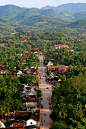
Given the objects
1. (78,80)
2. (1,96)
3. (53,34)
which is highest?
(53,34)

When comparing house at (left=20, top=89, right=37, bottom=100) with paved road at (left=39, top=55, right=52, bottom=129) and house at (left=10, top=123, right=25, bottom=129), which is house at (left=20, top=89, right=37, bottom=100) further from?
house at (left=10, top=123, right=25, bottom=129)

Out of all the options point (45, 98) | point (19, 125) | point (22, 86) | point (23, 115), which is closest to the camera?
point (19, 125)

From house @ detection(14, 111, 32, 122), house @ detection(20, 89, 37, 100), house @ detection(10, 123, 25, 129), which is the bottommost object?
house @ detection(10, 123, 25, 129)

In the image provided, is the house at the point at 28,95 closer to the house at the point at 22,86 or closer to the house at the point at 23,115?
the house at the point at 22,86

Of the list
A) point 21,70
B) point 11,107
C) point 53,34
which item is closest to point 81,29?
point 53,34

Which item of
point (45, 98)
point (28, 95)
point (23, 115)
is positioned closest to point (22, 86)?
point (28, 95)

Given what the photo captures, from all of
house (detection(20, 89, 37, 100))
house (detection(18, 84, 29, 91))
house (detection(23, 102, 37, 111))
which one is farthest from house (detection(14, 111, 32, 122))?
house (detection(18, 84, 29, 91))

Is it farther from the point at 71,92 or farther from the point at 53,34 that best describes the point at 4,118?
the point at 53,34

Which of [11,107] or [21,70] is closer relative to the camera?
[11,107]

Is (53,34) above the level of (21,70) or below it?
above

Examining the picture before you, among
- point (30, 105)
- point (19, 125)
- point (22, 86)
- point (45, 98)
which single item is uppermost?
point (22, 86)

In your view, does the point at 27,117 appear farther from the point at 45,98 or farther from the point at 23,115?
the point at 45,98
